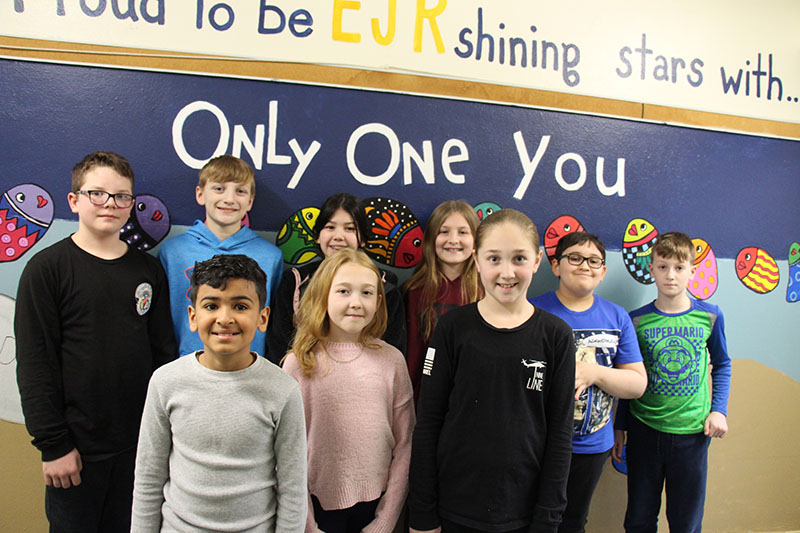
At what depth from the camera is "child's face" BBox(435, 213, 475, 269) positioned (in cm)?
193

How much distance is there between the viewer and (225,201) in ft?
6.00

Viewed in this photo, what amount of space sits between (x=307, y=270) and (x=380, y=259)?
0.40 m

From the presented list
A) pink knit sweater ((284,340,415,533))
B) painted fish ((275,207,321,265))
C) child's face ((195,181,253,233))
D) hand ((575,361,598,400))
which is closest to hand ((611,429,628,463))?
hand ((575,361,598,400))

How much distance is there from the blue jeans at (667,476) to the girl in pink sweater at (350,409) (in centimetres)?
119

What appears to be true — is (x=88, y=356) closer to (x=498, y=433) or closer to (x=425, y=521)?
(x=425, y=521)

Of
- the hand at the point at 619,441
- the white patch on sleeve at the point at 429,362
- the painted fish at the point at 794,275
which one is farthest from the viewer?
the painted fish at the point at 794,275

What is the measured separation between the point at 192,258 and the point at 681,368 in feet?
7.03

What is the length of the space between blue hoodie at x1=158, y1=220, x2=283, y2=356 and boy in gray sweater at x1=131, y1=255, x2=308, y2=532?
2.01ft

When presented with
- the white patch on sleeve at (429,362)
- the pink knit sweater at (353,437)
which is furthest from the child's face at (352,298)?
the white patch on sleeve at (429,362)

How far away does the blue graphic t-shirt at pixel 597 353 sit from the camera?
5.85 ft

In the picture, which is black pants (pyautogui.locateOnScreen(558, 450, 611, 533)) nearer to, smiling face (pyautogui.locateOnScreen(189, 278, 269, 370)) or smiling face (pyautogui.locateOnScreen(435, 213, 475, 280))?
smiling face (pyautogui.locateOnScreen(435, 213, 475, 280))

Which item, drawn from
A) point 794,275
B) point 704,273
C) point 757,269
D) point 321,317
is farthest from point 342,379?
point 794,275

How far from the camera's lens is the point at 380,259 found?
2.17m

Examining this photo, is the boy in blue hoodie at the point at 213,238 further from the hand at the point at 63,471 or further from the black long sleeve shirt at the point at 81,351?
the hand at the point at 63,471
